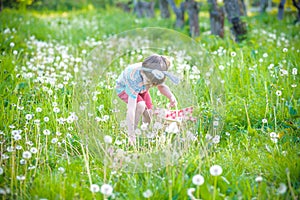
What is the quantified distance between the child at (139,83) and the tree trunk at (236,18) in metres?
3.44

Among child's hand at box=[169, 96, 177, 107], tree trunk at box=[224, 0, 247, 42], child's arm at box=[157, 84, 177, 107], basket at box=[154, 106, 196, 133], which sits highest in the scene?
tree trunk at box=[224, 0, 247, 42]

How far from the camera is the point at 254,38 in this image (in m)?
6.59

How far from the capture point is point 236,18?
6.59 metres

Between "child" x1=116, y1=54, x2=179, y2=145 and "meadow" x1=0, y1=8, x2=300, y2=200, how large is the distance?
6.0 inches

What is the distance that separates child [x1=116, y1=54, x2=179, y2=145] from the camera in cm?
329

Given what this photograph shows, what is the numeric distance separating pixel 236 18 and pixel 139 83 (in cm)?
366

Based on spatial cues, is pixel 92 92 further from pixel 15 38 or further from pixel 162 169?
pixel 15 38

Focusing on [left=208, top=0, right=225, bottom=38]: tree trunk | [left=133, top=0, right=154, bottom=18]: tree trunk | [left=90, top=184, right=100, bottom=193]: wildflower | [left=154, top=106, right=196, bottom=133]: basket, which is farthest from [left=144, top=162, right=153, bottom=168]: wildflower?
[left=133, top=0, right=154, bottom=18]: tree trunk

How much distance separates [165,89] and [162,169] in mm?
997

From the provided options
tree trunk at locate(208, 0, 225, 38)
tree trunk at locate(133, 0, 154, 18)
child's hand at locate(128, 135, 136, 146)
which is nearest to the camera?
child's hand at locate(128, 135, 136, 146)

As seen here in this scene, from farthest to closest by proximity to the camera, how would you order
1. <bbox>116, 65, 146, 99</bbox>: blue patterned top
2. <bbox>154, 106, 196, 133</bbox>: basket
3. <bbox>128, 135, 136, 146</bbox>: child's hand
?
1. <bbox>116, 65, 146, 99</bbox>: blue patterned top
2. <bbox>154, 106, 196, 133</bbox>: basket
3. <bbox>128, 135, 136, 146</bbox>: child's hand

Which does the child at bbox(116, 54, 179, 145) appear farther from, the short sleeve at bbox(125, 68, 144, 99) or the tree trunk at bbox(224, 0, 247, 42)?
the tree trunk at bbox(224, 0, 247, 42)

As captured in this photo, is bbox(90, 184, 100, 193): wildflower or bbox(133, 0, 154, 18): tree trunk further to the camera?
bbox(133, 0, 154, 18): tree trunk

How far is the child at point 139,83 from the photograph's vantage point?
10.8 feet
